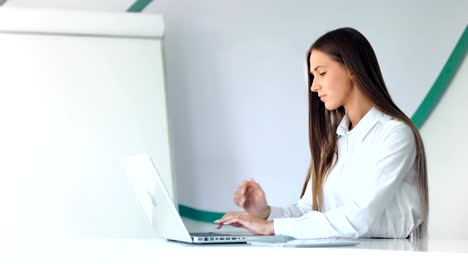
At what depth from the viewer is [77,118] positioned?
129 inches

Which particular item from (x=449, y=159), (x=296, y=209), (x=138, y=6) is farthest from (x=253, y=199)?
(x=138, y=6)

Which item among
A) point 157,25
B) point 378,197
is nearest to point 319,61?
point 378,197

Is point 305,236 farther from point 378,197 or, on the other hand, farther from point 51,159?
point 51,159

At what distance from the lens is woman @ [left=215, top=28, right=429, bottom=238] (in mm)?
1920

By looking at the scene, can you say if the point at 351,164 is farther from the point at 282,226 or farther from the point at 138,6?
the point at 138,6

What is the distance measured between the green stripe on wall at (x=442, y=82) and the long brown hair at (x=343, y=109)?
119cm

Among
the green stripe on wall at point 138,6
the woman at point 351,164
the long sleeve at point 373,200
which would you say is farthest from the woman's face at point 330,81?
the green stripe on wall at point 138,6

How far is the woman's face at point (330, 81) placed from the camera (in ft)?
7.23

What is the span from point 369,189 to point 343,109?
1.41ft

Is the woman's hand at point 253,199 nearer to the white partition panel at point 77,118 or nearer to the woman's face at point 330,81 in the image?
the woman's face at point 330,81

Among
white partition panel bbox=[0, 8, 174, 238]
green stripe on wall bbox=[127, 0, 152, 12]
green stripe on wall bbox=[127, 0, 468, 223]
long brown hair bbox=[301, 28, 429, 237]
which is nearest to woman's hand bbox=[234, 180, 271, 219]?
long brown hair bbox=[301, 28, 429, 237]

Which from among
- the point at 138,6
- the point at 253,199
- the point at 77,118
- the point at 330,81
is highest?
the point at 138,6

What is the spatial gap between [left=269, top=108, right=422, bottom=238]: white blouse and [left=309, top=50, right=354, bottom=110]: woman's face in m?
0.09

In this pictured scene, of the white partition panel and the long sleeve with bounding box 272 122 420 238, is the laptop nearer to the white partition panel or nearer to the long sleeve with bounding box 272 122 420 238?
the long sleeve with bounding box 272 122 420 238
